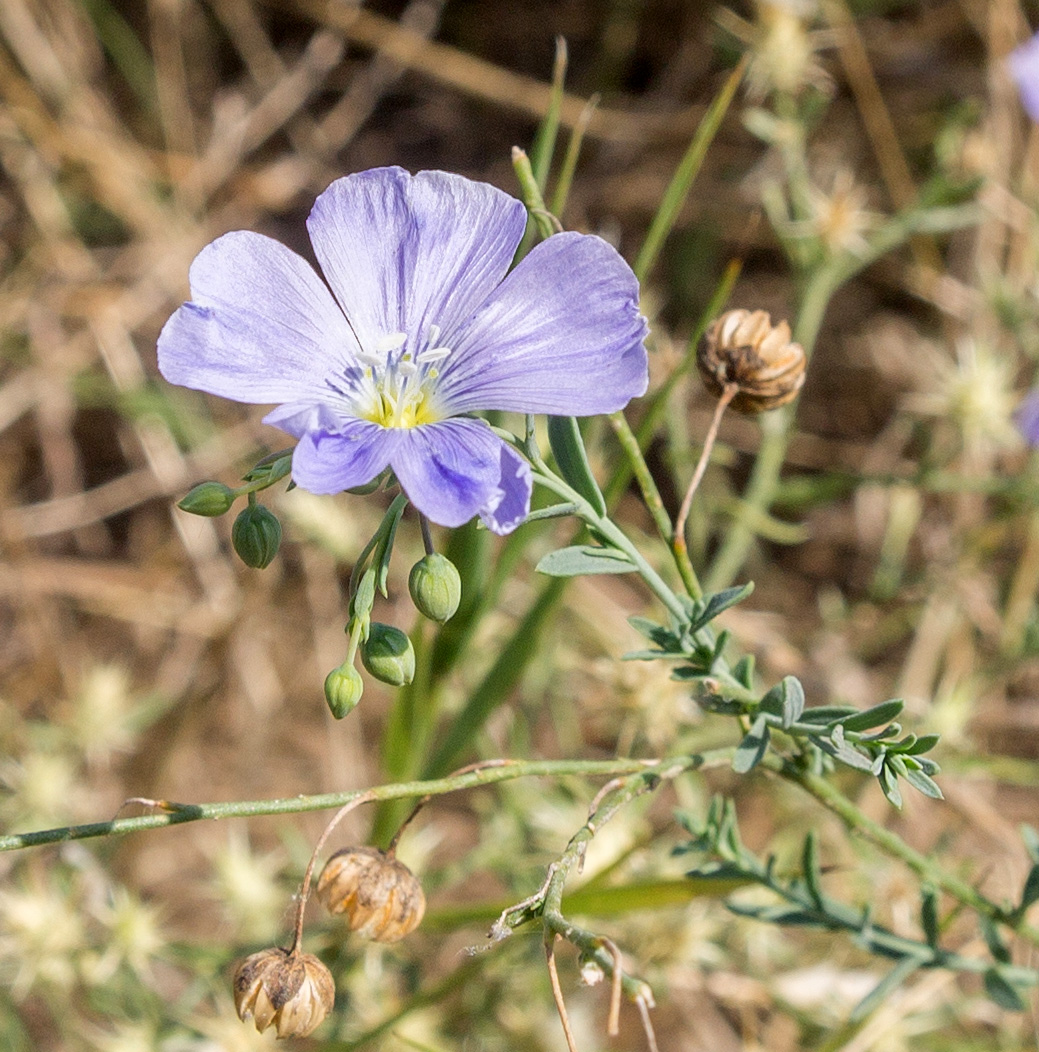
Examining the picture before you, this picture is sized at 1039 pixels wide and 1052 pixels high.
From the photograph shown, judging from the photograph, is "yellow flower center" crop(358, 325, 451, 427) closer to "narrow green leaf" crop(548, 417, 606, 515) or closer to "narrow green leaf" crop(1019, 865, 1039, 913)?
"narrow green leaf" crop(548, 417, 606, 515)

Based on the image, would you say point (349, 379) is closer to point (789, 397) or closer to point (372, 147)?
point (789, 397)

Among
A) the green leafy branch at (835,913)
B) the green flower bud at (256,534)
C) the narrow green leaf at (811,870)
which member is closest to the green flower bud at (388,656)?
the green flower bud at (256,534)

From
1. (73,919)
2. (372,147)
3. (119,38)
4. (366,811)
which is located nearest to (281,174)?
(372,147)


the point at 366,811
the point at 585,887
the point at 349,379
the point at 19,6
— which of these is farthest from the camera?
the point at 19,6

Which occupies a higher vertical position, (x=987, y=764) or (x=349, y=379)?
(x=349, y=379)

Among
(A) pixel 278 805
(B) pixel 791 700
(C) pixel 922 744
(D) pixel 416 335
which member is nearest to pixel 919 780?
(C) pixel 922 744

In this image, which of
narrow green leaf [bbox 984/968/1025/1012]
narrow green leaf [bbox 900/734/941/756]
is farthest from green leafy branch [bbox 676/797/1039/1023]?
narrow green leaf [bbox 900/734/941/756]

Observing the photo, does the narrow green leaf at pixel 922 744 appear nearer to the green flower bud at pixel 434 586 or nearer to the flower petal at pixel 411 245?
the green flower bud at pixel 434 586
